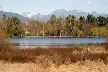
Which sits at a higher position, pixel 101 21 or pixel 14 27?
pixel 101 21

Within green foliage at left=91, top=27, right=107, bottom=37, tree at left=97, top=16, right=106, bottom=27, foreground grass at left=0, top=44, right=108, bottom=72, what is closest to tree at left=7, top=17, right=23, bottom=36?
green foliage at left=91, top=27, right=107, bottom=37

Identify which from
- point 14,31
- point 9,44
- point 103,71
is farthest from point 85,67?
point 14,31

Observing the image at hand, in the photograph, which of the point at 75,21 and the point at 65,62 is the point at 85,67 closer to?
the point at 65,62

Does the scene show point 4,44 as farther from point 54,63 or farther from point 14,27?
point 14,27

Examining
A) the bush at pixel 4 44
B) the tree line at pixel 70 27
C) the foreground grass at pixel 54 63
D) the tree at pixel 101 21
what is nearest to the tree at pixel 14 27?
the tree line at pixel 70 27

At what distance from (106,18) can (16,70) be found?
115 metres

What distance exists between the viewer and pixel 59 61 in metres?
16.8

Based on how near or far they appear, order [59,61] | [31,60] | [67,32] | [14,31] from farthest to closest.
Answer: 1. [67,32]
2. [14,31]
3. [31,60]
4. [59,61]

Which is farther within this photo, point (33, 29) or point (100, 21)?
point (33, 29)

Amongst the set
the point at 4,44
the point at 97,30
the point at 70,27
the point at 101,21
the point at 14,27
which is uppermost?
the point at 101,21

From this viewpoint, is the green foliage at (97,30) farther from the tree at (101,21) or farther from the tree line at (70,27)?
the tree at (101,21)

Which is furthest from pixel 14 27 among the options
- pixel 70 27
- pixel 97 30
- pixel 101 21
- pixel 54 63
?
pixel 54 63

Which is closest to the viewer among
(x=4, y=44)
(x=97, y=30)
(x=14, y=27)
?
(x=4, y=44)

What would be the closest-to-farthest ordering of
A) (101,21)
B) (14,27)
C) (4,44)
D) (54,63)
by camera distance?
(54,63) → (4,44) → (14,27) → (101,21)
